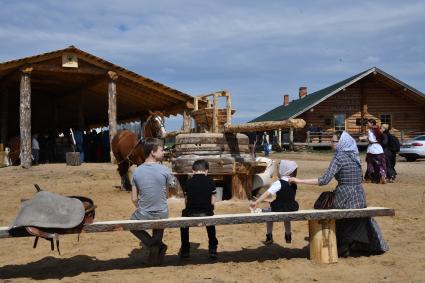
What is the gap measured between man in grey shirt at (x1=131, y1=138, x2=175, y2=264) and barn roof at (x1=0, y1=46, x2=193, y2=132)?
42.1 ft

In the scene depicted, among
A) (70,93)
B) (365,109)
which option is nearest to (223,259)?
(70,93)

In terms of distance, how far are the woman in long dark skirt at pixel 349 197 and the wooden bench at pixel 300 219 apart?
0.23m

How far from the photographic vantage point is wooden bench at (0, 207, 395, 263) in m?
4.88

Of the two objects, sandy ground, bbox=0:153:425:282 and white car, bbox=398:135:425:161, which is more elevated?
white car, bbox=398:135:425:161

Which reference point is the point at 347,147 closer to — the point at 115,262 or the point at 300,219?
the point at 300,219

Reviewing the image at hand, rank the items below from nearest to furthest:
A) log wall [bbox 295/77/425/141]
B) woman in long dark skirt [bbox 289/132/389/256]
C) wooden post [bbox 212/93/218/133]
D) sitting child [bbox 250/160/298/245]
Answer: woman in long dark skirt [bbox 289/132/389/256] → sitting child [bbox 250/160/298/245] → wooden post [bbox 212/93/218/133] → log wall [bbox 295/77/425/141]

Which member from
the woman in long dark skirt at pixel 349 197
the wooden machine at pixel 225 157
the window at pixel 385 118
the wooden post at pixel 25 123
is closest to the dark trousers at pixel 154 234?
the woman in long dark skirt at pixel 349 197

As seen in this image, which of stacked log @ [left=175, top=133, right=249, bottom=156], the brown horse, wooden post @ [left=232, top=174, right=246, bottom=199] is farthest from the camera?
the brown horse

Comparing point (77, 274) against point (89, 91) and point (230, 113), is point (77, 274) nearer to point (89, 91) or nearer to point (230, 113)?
point (230, 113)

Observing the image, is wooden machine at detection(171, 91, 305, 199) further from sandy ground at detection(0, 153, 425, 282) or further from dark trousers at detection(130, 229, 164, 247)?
dark trousers at detection(130, 229, 164, 247)

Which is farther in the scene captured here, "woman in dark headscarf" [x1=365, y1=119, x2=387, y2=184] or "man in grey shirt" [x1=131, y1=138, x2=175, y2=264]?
"woman in dark headscarf" [x1=365, y1=119, x2=387, y2=184]

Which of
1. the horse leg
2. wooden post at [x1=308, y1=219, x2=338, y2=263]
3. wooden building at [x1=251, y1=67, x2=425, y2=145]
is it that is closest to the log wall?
wooden building at [x1=251, y1=67, x2=425, y2=145]

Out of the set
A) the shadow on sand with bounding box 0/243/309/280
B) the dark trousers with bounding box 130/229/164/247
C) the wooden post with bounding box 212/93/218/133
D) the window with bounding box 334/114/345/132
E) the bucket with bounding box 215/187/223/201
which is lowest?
the shadow on sand with bounding box 0/243/309/280

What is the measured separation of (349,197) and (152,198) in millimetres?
2277
